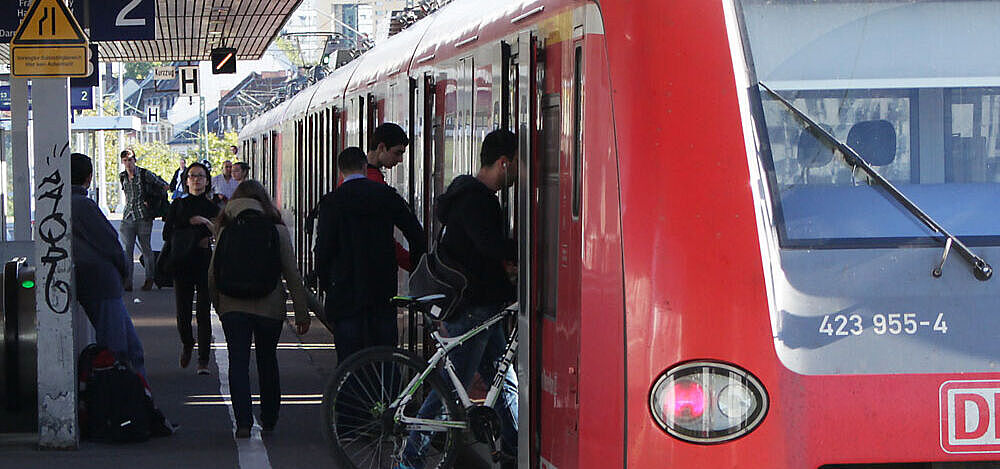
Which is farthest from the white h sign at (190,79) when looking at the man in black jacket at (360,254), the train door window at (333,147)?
the man in black jacket at (360,254)

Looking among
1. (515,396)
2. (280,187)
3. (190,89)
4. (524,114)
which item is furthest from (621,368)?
(190,89)

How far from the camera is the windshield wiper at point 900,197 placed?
189 inches

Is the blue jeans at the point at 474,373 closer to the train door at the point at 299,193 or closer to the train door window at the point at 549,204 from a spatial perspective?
the train door window at the point at 549,204

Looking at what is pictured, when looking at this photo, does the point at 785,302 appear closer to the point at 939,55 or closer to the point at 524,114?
the point at 939,55

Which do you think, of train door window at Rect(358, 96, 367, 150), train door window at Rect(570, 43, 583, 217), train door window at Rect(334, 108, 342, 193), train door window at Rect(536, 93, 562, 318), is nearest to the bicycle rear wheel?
train door window at Rect(536, 93, 562, 318)

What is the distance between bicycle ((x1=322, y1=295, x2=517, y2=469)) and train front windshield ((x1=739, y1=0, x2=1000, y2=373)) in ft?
8.97

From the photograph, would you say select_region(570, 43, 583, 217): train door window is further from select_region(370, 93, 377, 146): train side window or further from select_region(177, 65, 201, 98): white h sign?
select_region(177, 65, 201, 98): white h sign

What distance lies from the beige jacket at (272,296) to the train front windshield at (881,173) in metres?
5.30

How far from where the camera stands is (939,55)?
5.00 meters

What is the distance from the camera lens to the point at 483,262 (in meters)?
7.57

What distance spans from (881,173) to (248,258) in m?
5.51

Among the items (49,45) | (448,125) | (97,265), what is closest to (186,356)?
(97,265)

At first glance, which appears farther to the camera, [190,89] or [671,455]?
[190,89]

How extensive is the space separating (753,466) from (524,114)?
2.23m
